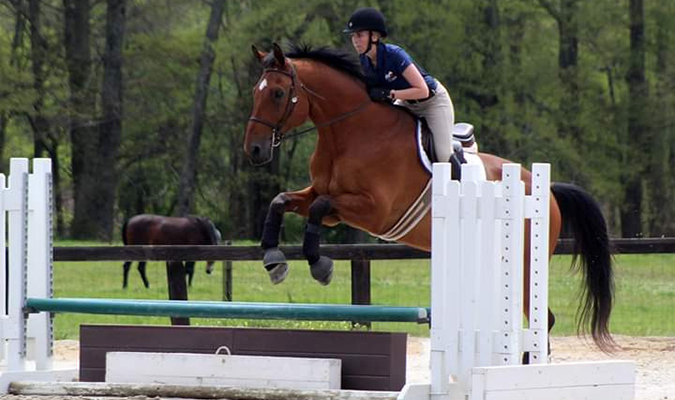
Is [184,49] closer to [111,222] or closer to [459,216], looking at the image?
[111,222]

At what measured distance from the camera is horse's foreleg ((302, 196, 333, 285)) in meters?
5.94

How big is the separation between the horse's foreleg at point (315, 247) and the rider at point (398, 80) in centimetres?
82

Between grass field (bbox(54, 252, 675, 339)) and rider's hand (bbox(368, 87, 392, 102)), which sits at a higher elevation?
rider's hand (bbox(368, 87, 392, 102))

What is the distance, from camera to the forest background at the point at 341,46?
1027 inches

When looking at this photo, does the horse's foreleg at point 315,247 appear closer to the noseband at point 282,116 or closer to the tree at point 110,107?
the noseband at point 282,116

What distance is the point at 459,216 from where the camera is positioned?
5203 millimetres

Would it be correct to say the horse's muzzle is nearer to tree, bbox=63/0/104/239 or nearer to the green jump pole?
the green jump pole

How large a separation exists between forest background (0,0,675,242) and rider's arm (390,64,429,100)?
18.5 m

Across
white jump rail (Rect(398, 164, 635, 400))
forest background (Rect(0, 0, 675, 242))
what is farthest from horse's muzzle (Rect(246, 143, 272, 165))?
forest background (Rect(0, 0, 675, 242))

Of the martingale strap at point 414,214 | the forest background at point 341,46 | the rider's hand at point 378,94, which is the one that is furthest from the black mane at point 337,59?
the forest background at point 341,46

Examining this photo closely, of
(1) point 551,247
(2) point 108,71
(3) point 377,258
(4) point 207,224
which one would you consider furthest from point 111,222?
(1) point 551,247

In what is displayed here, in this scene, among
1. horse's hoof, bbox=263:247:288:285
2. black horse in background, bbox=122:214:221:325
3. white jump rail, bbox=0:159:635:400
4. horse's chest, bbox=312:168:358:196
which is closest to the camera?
white jump rail, bbox=0:159:635:400

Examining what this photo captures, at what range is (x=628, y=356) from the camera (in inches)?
352

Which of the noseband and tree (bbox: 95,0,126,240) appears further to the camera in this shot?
tree (bbox: 95,0,126,240)
